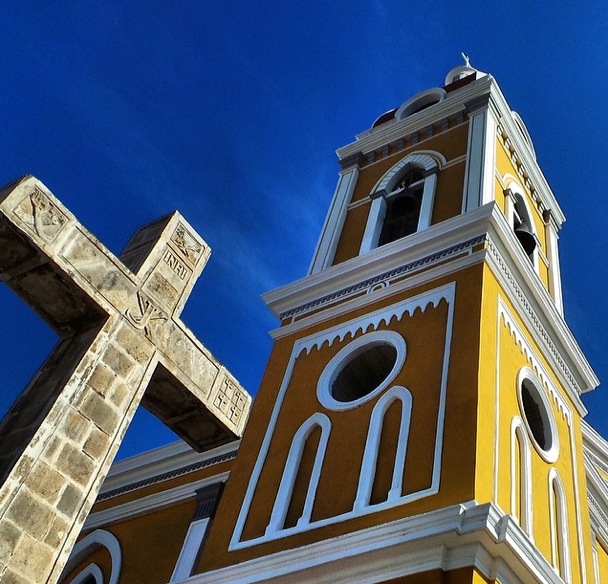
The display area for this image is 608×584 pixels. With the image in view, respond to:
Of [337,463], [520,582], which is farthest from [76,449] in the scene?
[337,463]

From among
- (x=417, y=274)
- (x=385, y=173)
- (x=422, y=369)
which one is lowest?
(x=422, y=369)

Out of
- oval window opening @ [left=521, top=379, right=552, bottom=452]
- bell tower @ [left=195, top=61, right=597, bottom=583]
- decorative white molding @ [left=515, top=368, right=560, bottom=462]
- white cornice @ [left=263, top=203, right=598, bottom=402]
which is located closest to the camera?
bell tower @ [left=195, top=61, right=597, bottom=583]

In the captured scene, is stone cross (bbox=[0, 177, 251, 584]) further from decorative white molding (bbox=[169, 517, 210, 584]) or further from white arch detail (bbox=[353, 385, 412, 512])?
decorative white molding (bbox=[169, 517, 210, 584])

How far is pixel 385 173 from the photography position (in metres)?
13.1

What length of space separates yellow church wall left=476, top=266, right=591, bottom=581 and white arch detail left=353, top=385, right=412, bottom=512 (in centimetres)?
81

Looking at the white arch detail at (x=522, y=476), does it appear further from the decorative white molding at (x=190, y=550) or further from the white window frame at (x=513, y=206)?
the white window frame at (x=513, y=206)

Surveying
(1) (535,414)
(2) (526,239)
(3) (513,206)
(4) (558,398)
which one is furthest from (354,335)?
(3) (513,206)

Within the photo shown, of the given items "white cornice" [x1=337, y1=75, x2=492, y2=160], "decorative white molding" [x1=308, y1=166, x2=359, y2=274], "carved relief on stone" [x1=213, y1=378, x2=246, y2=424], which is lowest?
"carved relief on stone" [x1=213, y1=378, x2=246, y2=424]

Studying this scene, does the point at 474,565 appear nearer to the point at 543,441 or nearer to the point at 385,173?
the point at 543,441

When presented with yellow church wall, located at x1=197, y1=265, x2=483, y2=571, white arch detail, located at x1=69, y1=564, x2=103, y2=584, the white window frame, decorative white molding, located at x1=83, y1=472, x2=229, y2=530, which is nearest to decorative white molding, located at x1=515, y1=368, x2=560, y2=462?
yellow church wall, located at x1=197, y1=265, x2=483, y2=571

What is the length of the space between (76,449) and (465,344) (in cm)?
569

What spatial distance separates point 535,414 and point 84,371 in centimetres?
728

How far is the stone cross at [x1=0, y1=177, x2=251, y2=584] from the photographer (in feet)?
9.48

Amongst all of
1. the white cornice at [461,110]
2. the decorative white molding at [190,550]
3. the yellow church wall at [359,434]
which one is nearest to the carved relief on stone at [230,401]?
the yellow church wall at [359,434]
